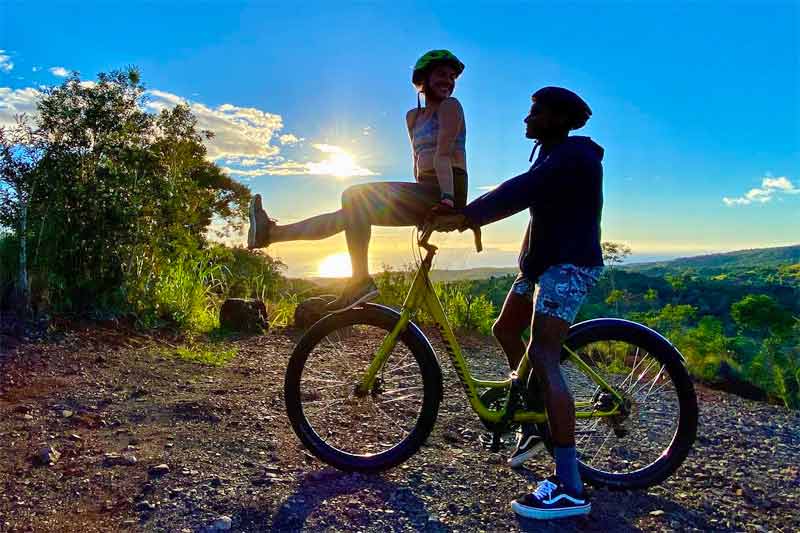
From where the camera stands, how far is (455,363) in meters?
3.40

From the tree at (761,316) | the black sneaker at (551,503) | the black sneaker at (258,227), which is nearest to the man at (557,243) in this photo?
the black sneaker at (551,503)

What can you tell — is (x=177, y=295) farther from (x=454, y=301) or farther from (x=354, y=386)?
(x=354, y=386)

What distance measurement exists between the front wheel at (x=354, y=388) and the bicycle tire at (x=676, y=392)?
0.82 metres

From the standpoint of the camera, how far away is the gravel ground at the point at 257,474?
2.79 meters

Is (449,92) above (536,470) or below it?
above

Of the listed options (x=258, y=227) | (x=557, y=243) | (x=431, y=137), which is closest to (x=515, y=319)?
(x=557, y=243)

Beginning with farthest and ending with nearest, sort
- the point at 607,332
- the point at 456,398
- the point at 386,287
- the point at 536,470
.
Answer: the point at 386,287
the point at 456,398
the point at 536,470
the point at 607,332

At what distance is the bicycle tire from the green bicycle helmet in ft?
5.87

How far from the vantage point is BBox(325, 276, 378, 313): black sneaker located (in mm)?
3316

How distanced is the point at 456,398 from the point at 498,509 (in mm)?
2079

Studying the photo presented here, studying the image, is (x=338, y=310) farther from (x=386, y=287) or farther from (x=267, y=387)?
(x=386, y=287)

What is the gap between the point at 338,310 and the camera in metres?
3.34

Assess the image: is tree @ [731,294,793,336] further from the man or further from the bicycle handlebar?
the bicycle handlebar

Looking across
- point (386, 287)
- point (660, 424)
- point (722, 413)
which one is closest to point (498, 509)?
point (660, 424)
